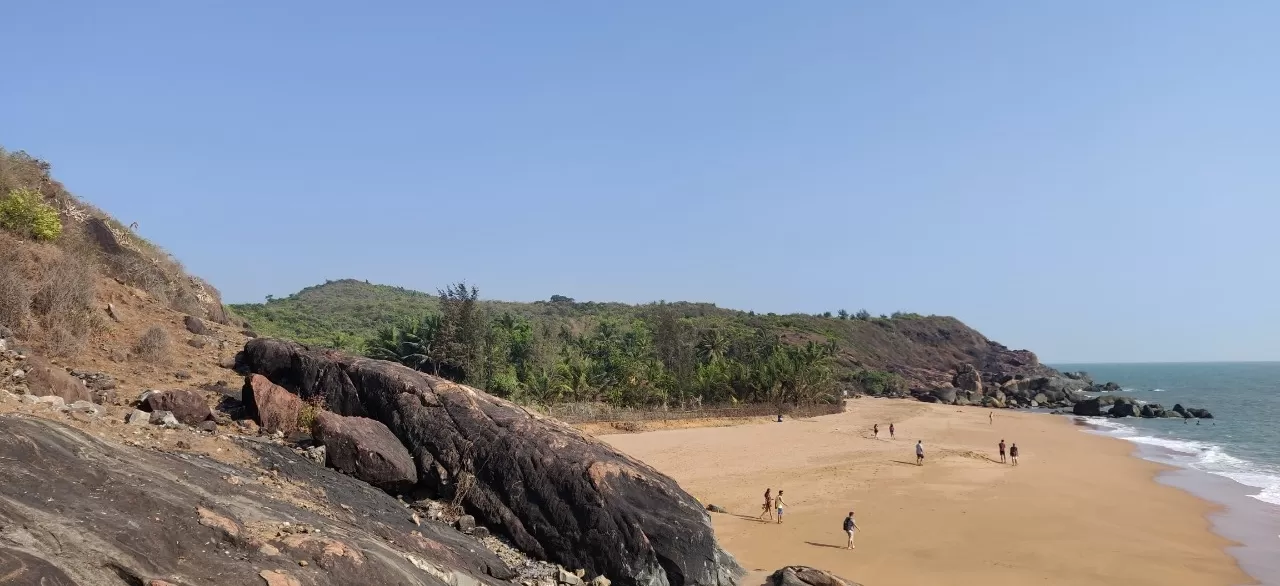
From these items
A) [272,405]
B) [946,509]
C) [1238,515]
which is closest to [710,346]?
[946,509]

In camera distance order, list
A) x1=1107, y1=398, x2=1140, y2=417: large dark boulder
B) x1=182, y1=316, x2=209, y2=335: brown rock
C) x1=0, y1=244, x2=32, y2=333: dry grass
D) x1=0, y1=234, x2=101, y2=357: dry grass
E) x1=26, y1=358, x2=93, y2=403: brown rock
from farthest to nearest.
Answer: x1=1107, y1=398, x2=1140, y2=417: large dark boulder
x1=182, y1=316, x2=209, y2=335: brown rock
x1=0, y1=234, x2=101, y2=357: dry grass
x1=0, y1=244, x2=32, y2=333: dry grass
x1=26, y1=358, x2=93, y2=403: brown rock

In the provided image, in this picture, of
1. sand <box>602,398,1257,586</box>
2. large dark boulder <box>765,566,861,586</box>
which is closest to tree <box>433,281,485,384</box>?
sand <box>602,398,1257,586</box>

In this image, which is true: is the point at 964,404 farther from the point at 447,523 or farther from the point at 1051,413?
the point at 447,523

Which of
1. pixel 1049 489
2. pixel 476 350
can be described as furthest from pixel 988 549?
pixel 476 350

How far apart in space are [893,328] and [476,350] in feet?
350

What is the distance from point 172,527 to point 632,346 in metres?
64.2

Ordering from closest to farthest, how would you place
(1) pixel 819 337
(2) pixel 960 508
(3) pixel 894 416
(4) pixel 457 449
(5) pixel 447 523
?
(5) pixel 447 523
(4) pixel 457 449
(2) pixel 960 508
(3) pixel 894 416
(1) pixel 819 337

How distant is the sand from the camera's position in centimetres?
1703

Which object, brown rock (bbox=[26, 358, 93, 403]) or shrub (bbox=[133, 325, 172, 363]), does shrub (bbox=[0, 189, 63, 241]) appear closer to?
shrub (bbox=[133, 325, 172, 363])

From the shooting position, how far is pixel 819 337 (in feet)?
358

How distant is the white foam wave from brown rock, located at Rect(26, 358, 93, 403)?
119ft

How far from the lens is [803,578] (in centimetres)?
1287

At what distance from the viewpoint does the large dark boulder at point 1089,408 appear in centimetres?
6938

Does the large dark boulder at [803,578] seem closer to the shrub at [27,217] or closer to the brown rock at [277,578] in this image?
the brown rock at [277,578]
